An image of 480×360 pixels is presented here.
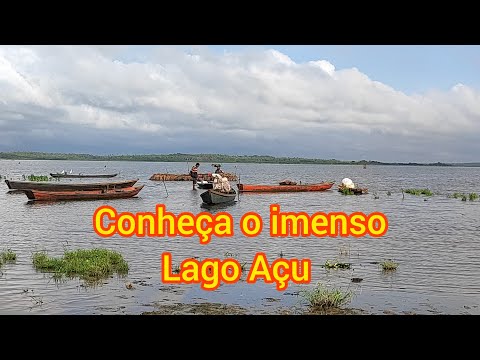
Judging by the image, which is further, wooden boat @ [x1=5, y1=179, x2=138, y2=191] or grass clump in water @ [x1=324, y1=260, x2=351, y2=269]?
wooden boat @ [x1=5, y1=179, x2=138, y2=191]

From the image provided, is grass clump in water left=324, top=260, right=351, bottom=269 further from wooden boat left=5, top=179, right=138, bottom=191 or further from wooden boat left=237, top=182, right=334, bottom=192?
wooden boat left=237, top=182, right=334, bottom=192

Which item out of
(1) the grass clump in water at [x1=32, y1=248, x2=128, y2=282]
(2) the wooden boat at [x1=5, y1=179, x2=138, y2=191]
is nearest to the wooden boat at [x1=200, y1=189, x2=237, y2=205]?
(2) the wooden boat at [x1=5, y1=179, x2=138, y2=191]

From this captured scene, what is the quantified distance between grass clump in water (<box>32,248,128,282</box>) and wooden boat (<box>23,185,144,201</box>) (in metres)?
27.8

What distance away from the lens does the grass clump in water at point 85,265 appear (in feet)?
52.4

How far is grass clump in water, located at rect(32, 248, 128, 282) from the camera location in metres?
16.0

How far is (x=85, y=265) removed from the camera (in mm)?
16469

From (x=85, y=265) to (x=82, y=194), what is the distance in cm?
3129

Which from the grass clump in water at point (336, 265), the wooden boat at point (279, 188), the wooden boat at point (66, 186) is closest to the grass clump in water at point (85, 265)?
the grass clump in water at point (336, 265)

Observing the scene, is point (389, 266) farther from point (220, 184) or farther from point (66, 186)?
point (66, 186)

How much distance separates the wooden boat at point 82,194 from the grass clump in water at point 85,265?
2778cm

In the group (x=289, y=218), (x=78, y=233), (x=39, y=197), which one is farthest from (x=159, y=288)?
(x=39, y=197)

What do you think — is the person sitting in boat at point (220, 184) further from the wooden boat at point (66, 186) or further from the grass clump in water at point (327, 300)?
the grass clump in water at point (327, 300)

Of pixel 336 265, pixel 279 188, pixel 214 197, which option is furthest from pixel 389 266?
pixel 279 188
